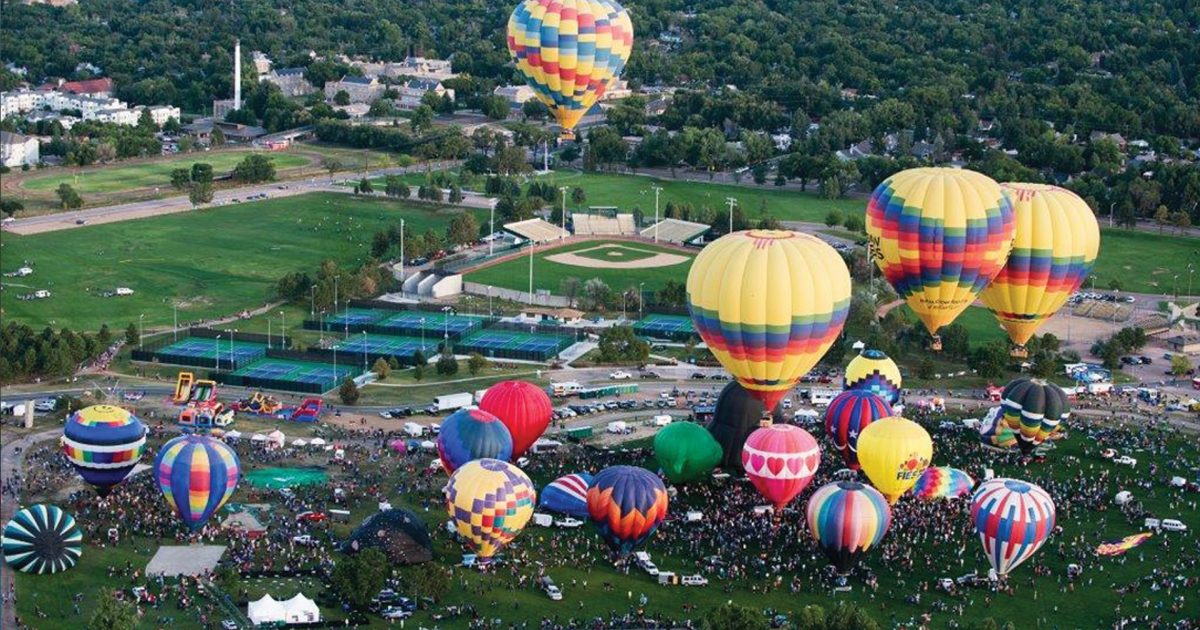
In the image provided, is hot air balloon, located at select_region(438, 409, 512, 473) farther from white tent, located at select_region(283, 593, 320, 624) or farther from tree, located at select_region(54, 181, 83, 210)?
tree, located at select_region(54, 181, 83, 210)

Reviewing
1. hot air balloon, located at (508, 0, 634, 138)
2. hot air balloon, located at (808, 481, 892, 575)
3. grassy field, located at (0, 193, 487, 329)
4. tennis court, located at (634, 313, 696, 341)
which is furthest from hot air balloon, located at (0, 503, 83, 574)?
hot air balloon, located at (508, 0, 634, 138)

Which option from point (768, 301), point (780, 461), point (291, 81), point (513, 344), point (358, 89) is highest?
point (291, 81)

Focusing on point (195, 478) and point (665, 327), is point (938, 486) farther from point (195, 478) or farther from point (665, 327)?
point (665, 327)

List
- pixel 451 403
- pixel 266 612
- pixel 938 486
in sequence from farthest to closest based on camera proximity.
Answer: pixel 451 403, pixel 938 486, pixel 266 612

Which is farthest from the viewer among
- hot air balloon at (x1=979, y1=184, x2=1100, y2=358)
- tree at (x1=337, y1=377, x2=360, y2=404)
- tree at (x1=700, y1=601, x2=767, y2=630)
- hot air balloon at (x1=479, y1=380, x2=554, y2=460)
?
tree at (x1=337, y1=377, x2=360, y2=404)

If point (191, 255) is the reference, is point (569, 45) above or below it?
above

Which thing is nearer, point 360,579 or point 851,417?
point 360,579

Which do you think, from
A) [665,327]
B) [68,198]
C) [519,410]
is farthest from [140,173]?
[519,410]
